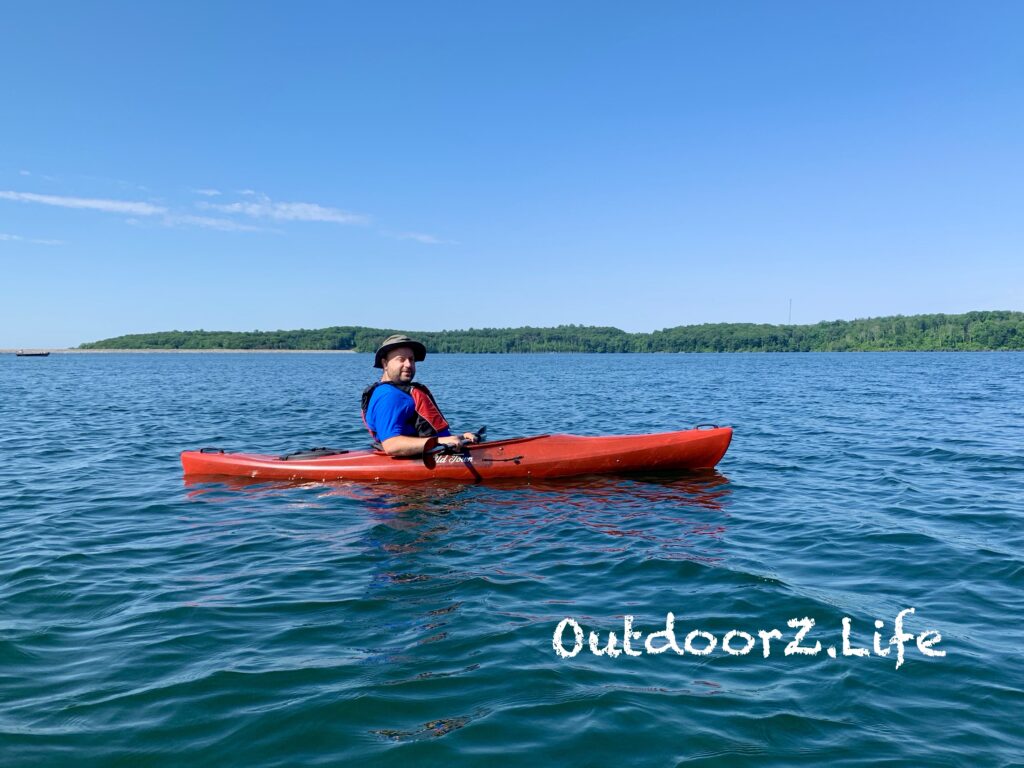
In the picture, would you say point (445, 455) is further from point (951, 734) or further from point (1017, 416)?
point (1017, 416)

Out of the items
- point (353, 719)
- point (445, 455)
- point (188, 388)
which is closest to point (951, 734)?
point (353, 719)

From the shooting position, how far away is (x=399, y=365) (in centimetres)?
888

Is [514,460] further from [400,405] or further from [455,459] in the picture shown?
[400,405]

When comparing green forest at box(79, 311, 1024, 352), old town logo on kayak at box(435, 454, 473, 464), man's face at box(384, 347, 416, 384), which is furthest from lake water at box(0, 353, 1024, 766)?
green forest at box(79, 311, 1024, 352)

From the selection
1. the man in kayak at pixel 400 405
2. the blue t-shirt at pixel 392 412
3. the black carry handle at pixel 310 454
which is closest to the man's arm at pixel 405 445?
the man in kayak at pixel 400 405

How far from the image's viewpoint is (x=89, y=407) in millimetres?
24797

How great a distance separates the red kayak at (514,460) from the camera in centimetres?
977

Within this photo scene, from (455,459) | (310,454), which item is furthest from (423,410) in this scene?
(310,454)

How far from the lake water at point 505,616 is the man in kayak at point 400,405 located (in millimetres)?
761

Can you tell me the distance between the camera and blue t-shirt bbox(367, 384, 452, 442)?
8836 mm

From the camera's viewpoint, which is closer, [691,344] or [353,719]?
[353,719]

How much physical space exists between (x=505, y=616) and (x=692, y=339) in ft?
608

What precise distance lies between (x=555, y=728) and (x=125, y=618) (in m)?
3.47

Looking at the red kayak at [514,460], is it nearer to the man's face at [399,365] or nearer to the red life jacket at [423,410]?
the red life jacket at [423,410]
